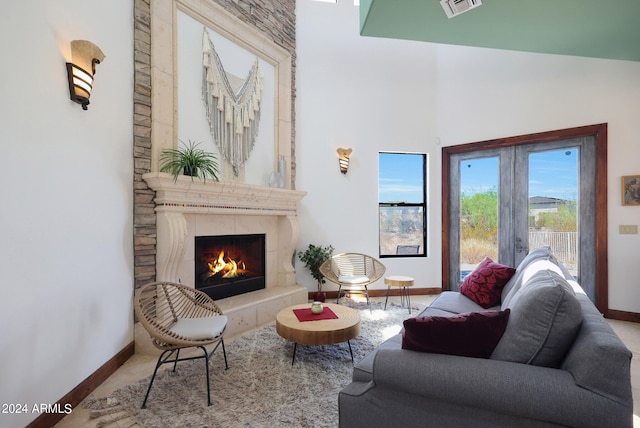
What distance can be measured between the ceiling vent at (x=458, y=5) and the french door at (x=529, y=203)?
2547 mm

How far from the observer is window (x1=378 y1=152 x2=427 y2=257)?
16.8 ft

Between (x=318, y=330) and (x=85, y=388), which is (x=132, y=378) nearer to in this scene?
(x=85, y=388)

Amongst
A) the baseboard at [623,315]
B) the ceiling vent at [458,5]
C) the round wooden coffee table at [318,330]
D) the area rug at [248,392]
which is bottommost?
the area rug at [248,392]

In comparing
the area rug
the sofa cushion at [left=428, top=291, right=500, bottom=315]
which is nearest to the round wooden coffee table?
the area rug

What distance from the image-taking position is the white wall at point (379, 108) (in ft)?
15.0

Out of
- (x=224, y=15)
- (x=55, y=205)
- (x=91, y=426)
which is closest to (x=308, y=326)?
(x=91, y=426)

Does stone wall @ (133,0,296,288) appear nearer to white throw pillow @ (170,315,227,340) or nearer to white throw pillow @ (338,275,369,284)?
white throw pillow @ (170,315,227,340)

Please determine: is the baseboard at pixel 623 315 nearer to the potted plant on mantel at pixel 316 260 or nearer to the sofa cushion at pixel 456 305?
the sofa cushion at pixel 456 305

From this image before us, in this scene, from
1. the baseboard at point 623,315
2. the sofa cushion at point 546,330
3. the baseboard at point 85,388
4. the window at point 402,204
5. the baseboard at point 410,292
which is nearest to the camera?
the sofa cushion at point 546,330

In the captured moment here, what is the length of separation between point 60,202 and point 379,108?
4306mm

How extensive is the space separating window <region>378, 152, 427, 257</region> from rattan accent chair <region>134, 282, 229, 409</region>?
124 inches

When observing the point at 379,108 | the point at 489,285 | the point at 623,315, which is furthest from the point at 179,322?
the point at 623,315

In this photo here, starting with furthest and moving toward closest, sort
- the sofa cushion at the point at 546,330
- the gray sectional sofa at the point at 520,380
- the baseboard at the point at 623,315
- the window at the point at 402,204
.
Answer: the window at the point at 402,204
the baseboard at the point at 623,315
the sofa cushion at the point at 546,330
the gray sectional sofa at the point at 520,380

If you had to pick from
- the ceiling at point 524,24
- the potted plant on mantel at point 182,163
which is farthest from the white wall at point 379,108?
the potted plant on mantel at point 182,163
